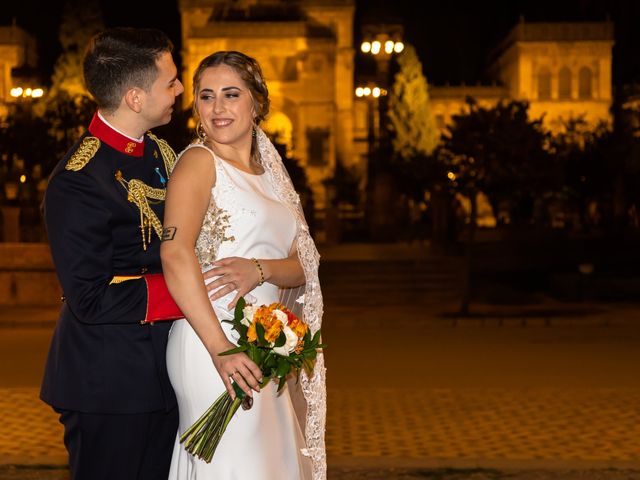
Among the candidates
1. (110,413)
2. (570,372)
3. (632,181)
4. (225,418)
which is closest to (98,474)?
(110,413)

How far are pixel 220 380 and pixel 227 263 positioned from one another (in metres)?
0.41

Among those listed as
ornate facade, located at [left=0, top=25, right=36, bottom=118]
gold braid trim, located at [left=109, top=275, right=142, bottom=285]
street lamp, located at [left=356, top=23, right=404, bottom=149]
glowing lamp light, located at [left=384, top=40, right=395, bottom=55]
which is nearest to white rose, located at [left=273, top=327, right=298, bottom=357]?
gold braid trim, located at [left=109, top=275, right=142, bottom=285]

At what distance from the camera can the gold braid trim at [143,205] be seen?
390cm

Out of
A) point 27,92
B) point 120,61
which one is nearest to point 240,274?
point 120,61

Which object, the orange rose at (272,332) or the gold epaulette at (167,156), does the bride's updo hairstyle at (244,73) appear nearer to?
the gold epaulette at (167,156)

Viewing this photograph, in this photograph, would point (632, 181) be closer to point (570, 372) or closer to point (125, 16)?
point (570, 372)

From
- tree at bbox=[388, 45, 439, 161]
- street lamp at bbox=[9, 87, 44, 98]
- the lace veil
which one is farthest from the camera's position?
tree at bbox=[388, 45, 439, 161]

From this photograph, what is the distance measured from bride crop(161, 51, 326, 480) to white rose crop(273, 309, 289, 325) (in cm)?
17

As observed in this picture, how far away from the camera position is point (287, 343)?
373cm

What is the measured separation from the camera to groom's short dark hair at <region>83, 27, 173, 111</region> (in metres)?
3.82

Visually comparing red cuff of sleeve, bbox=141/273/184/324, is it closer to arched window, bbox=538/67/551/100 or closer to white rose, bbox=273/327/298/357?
white rose, bbox=273/327/298/357

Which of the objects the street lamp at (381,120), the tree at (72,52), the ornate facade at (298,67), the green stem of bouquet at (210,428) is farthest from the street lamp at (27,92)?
the green stem of bouquet at (210,428)

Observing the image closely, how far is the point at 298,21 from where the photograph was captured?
6512cm

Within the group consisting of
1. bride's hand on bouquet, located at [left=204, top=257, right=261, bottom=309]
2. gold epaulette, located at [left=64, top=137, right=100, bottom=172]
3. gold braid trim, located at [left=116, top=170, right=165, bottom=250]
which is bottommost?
bride's hand on bouquet, located at [left=204, top=257, right=261, bottom=309]
